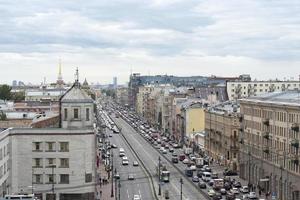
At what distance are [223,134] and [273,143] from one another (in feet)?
100

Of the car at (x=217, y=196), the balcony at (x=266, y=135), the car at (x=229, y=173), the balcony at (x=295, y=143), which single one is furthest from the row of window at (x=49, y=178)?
the car at (x=229, y=173)

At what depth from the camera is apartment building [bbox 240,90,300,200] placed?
263 feet

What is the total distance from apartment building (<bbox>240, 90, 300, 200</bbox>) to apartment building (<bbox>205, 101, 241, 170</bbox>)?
6.13 meters

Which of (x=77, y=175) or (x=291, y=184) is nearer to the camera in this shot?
(x=77, y=175)

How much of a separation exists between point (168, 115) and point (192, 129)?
142 feet

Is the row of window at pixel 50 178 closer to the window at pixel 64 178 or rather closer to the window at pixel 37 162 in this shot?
the window at pixel 64 178

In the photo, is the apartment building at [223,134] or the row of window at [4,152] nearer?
the row of window at [4,152]

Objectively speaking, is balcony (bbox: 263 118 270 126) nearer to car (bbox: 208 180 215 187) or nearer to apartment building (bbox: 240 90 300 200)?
apartment building (bbox: 240 90 300 200)

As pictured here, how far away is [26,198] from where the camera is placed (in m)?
54.8

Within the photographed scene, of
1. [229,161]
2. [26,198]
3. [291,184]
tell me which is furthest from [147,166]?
[26,198]

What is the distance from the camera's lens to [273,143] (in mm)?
88500

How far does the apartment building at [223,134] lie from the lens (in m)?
112

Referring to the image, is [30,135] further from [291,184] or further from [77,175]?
[291,184]

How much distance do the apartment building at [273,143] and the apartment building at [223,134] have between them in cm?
613
